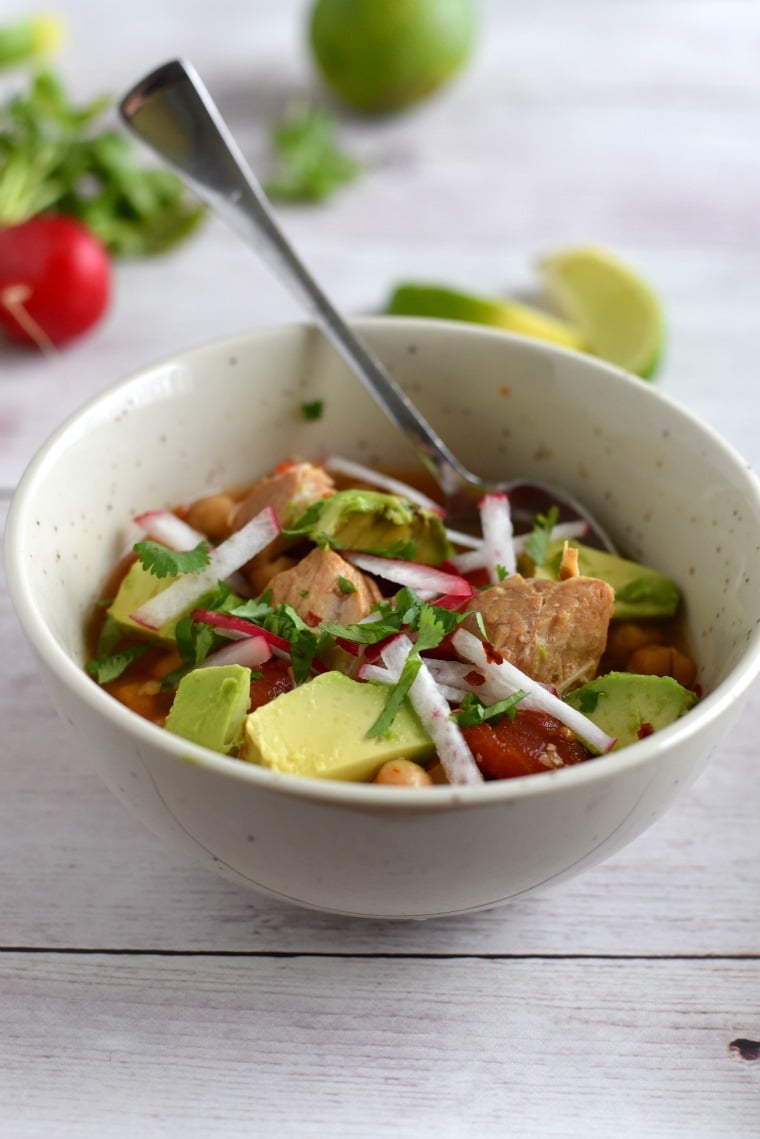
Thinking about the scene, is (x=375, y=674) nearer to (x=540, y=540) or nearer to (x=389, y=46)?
(x=540, y=540)

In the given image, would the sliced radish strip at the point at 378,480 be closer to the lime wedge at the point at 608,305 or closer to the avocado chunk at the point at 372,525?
the avocado chunk at the point at 372,525

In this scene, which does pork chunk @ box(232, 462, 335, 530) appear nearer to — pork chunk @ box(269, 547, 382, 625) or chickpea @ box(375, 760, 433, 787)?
pork chunk @ box(269, 547, 382, 625)

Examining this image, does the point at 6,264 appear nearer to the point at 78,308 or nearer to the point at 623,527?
the point at 78,308

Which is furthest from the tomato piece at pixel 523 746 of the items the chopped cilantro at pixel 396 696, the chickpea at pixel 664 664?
the chickpea at pixel 664 664

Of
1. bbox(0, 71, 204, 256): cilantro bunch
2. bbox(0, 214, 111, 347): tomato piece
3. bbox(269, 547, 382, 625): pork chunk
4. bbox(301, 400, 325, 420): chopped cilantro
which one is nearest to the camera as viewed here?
bbox(269, 547, 382, 625): pork chunk

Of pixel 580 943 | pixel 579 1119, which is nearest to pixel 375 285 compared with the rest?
pixel 580 943

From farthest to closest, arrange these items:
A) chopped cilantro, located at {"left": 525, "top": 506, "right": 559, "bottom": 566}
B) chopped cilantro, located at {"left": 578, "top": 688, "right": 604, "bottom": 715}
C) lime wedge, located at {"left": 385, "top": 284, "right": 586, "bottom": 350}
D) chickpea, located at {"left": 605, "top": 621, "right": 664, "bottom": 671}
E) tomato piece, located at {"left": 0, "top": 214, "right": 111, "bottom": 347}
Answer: tomato piece, located at {"left": 0, "top": 214, "right": 111, "bottom": 347} → lime wedge, located at {"left": 385, "top": 284, "right": 586, "bottom": 350} → chopped cilantro, located at {"left": 525, "top": 506, "right": 559, "bottom": 566} → chickpea, located at {"left": 605, "top": 621, "right": 664, "bottom": 671} → chopped cilantro, located at {"left": 578, "top": 688, "right": 604, "bottom": 715}

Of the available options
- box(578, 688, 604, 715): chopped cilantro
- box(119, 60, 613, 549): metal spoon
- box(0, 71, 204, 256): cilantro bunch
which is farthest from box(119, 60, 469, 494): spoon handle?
box(0, 71, 204, 256): cilantro bunch
